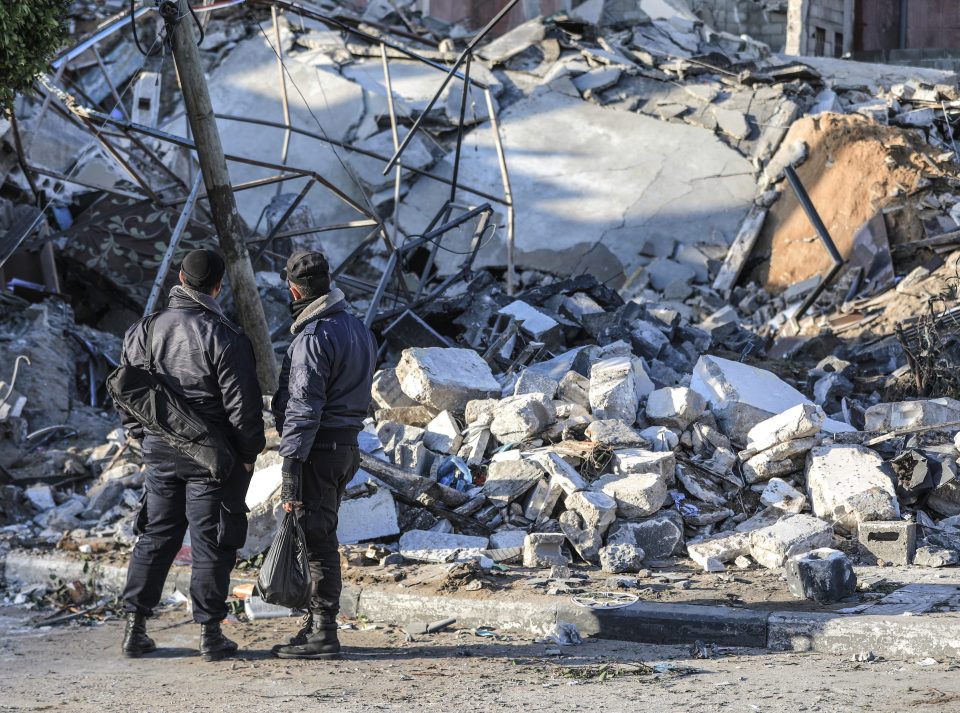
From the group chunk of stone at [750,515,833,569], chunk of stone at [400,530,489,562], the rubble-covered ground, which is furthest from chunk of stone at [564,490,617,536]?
chunk of stone at [750,515,833,569]

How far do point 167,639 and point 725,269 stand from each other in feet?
27.3

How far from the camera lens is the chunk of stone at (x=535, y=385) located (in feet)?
22.2

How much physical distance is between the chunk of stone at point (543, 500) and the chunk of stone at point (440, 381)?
3.69 feet

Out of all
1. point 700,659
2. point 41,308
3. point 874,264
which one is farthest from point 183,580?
point 874,264

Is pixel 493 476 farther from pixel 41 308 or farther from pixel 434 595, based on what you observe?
pixel 41 308

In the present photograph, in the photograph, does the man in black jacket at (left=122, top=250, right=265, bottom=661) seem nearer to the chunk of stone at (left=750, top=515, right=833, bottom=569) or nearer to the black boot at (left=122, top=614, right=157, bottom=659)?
Answer: the black boot at (left=122, top=614, right=157, bottom=659)

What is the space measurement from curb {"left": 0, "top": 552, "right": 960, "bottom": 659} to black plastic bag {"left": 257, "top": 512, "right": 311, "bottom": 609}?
0.94 metres

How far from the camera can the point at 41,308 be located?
9.17m

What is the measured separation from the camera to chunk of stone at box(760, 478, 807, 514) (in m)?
5.85

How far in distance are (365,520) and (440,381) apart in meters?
1.32

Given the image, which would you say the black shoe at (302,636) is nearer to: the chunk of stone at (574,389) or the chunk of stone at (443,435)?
the chunk of stone at (443,435)

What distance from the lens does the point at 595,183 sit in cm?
1338

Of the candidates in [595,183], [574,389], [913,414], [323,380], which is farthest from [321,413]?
[595,183]

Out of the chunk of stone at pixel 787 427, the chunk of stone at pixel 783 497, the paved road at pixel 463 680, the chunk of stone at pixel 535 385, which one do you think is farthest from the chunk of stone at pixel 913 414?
the paved road at pixel 463 680
